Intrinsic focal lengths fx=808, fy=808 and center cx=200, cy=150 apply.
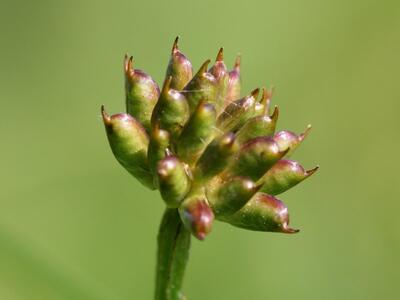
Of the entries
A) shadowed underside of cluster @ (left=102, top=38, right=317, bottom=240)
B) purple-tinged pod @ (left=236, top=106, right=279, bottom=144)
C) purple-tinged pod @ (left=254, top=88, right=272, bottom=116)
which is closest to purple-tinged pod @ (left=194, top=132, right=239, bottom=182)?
Result: shadowed underside of cluster @ (left=102, top=38, right=317, bottom=240)

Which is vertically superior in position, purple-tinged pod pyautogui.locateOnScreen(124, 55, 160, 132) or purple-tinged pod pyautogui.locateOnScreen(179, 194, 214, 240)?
purple-tinged pod pyautogui.locateOnScreen(124, 55, 160, 132)

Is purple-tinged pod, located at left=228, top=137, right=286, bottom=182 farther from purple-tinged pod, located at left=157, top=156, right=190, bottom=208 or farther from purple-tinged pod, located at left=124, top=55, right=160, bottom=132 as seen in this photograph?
purple-tinged pod, located at left=124, top=55, right=160, bottom=132

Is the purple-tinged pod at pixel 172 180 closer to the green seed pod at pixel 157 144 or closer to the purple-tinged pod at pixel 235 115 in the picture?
the green seed pod at pixel 157 144

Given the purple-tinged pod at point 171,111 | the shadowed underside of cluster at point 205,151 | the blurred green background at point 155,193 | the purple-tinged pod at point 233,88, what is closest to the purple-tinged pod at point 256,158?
the shadowed underside of cluster at point 205,151

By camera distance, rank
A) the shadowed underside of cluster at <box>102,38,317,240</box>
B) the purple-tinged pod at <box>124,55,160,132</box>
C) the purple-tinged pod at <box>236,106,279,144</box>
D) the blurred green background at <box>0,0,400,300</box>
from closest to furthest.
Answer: the shadowed underside of cluster at <box>102,38,317,240</box> < the purple-tinged pod at <box>236,106,279,144</box> < the purple-tinged pod at <box>124,55,160,132</box> < the blurred green background at <box>0,0,400,300</box>

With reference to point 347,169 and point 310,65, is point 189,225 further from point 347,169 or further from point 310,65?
point 310,65

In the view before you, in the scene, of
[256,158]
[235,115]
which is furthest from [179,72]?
[256,158]

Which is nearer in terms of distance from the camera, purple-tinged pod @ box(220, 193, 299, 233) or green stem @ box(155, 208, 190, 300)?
purple-tinged pod @ box(220, 193, 299, 233)
